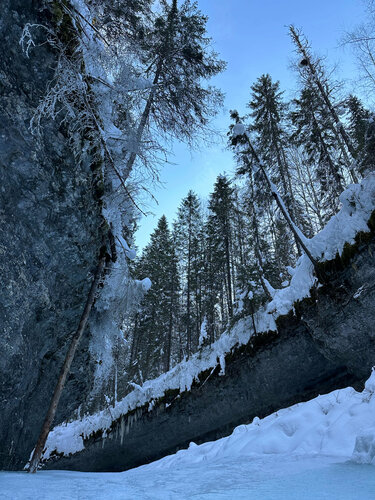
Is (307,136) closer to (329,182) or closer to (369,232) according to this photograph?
(329,182)

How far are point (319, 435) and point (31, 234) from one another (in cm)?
550

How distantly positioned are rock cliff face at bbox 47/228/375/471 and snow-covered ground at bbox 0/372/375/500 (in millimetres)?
3592

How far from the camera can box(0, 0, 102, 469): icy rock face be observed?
14.7ft

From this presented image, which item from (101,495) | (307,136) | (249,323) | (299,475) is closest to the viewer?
(101,495)

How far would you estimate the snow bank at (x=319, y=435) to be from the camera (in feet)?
10.1

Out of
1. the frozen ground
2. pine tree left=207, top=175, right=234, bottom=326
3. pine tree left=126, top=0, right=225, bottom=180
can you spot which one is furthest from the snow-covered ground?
pine tree left=207, top=175, right=234, bottom=326

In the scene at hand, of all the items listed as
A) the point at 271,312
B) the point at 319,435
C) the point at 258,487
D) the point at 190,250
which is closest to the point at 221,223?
the point at 190,250

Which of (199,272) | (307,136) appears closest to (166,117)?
(307,136)

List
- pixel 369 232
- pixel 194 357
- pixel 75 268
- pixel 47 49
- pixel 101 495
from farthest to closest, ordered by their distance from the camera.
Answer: pixel 194 357
pixel 369 232
pixel 75 268
pixel 47 49
pixel 101 495

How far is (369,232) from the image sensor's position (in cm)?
730

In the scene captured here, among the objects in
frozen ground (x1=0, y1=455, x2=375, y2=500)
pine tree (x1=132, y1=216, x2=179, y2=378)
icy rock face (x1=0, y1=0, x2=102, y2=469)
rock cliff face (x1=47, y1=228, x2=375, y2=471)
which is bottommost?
frozen ground (x1=0, y1=455, x2=375, y2=500)

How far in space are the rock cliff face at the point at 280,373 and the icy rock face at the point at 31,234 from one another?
6774 mm

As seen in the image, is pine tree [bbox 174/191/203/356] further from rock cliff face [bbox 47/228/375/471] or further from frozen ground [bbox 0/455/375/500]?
frozen ground [bbox 0/455/375/500]

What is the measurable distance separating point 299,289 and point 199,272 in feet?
54.1
